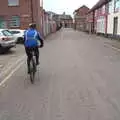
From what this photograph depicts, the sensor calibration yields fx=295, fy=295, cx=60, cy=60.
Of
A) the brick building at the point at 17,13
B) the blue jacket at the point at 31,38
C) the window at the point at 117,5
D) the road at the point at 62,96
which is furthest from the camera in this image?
the brick building at the point at 17,13

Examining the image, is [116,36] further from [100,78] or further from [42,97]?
[42,97]

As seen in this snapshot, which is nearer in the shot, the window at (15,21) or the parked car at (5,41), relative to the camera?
the parked car at (5,41)

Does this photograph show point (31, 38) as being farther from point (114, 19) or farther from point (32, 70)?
point (114, 19)

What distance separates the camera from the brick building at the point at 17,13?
134ft

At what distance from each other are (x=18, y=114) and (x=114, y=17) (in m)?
36.1

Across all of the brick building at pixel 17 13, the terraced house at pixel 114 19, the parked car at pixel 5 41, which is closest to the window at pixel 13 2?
the brick building at pixel 17 13

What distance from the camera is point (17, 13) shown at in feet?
134

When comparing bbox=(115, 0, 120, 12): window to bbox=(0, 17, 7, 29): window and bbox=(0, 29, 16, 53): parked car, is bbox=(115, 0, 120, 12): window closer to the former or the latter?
bbox=(0, 17, 7, 29): window

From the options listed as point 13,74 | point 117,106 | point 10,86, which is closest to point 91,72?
point 13,74

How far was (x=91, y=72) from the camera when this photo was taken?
37.4ft

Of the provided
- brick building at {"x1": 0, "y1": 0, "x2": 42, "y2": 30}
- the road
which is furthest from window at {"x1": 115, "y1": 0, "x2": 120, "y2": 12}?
the road

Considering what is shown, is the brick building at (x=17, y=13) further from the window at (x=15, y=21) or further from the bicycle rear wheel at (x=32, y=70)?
the bicycle rear wheel at (x=32, y=70)

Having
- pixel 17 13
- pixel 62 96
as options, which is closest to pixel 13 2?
pixel 17 13

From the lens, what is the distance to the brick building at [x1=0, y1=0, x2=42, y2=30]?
40.8m
